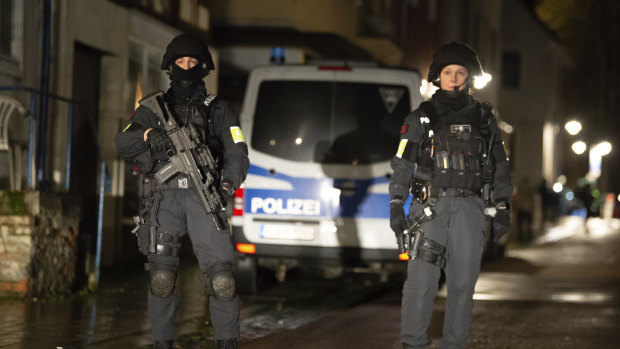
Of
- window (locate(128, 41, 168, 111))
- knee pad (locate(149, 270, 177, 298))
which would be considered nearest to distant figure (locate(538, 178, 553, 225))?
window (locate(128, 41, 168, 111))

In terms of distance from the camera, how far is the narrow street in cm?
808

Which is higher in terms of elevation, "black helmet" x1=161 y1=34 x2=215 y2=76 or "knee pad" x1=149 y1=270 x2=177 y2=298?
"black helmet" x1=161 y1=34 x2=215 y2=76

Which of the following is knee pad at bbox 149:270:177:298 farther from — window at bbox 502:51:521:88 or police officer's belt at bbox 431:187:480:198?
window at bbox 502:51:521:88

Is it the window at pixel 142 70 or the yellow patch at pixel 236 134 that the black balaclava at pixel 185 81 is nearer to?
the yellow patch at pixel 236 134

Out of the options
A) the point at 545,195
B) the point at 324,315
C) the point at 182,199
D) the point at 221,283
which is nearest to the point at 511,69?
the point at 545,195

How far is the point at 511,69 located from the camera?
49.8 metres

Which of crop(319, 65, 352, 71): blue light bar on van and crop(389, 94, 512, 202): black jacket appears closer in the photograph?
crop(389, 94, 512, 202): black jacket

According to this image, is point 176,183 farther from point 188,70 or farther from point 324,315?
point 324,315

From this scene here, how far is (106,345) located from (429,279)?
2450 millimetres

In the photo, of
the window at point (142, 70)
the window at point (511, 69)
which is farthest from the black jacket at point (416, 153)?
the window at point (511, 69)

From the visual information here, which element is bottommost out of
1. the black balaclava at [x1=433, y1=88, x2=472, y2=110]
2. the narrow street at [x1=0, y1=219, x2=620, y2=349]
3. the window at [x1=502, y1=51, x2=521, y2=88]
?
the narrow street at [x1=0, y1=219, x2=620, y2=349]

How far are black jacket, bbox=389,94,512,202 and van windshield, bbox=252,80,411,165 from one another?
359 cm

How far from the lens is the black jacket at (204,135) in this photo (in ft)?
21.4

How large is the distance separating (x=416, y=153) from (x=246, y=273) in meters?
4.52
